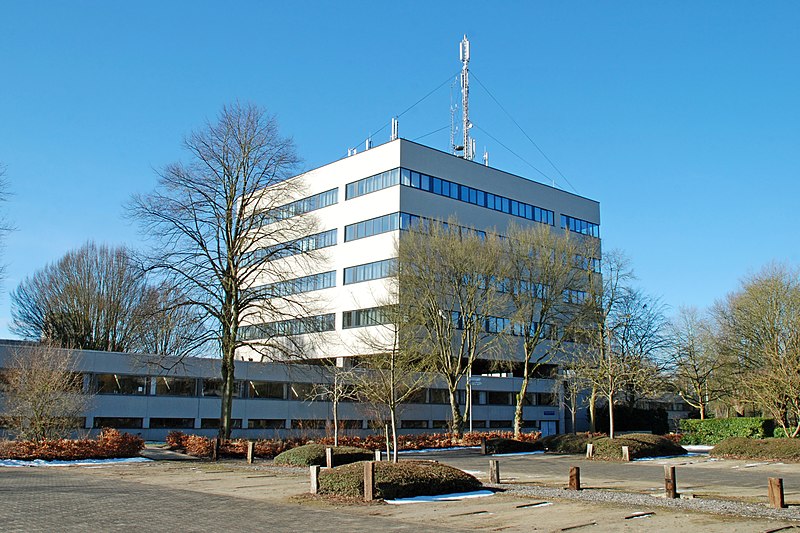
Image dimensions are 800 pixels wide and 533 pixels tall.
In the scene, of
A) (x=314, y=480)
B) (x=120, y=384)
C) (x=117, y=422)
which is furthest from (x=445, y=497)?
(x=120, y=384)

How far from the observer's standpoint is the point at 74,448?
29.1m

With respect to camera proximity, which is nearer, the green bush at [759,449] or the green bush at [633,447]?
the green bush at [759,449]

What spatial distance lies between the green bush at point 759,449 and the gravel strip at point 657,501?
18759mm

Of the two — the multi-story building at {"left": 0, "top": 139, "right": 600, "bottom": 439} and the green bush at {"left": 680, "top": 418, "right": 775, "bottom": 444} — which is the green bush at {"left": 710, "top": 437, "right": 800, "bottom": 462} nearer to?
the green bush at {"left": 680, "top": 418, "right": 775, "bottom": 444}

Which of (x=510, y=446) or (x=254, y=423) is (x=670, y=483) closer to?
(x=510, y=446)

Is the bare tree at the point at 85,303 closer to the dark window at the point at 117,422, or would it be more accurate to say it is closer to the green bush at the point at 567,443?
the dark window at the point at 117,422

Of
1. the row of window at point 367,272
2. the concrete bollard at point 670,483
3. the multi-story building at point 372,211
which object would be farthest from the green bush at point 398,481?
the row of window at point 367,272

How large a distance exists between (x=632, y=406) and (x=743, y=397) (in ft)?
63.8

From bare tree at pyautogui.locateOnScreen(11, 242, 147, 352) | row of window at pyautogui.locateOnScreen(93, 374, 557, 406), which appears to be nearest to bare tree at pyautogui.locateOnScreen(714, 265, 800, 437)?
row of window at pyautogui.locateOnScreen(93, 374, 557, 406)

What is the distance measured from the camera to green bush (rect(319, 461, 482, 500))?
1766 centimetres

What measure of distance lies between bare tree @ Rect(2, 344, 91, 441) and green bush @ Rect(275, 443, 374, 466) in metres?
9.63

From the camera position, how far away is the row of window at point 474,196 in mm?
53719

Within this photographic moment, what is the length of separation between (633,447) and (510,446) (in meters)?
7.62

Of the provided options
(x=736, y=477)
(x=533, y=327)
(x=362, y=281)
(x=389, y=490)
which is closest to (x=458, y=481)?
→ (x=389, y=490)
